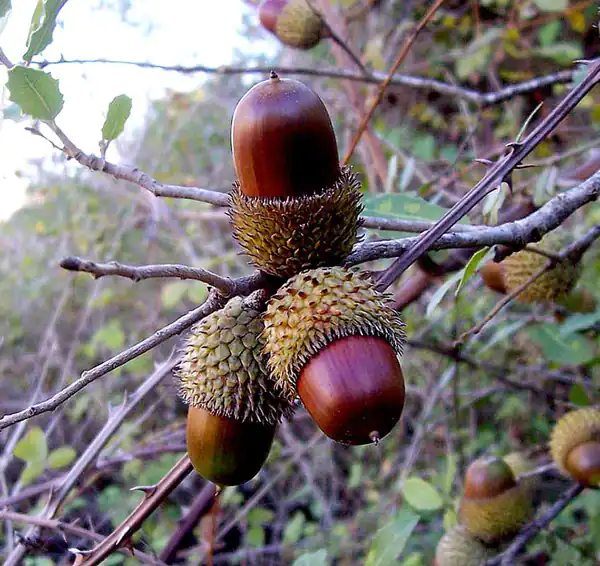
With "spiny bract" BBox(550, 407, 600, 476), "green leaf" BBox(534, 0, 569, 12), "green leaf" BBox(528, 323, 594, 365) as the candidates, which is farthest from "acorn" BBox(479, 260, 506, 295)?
"green leaf" BBox(534, 0, 569, 12)

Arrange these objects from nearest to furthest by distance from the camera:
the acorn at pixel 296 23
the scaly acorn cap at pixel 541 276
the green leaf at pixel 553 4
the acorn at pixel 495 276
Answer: the scaly acorn cap at pixel 541 276
the acorn at pixel 495 276
the acorn at pixel 296 23
the green leaf at pixel 553 4

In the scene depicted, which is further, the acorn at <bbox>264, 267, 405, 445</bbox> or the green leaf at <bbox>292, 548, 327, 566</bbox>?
the green leaf at <bbox>292, 548, 327, 566</bbox>

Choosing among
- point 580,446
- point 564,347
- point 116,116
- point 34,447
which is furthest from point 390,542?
point 116,116

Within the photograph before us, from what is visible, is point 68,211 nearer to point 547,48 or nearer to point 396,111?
point 396,111

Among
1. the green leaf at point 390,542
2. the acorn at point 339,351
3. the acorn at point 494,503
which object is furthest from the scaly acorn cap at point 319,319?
the acorn at point 494,503

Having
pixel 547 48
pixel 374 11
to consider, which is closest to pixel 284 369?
pixel 547 48

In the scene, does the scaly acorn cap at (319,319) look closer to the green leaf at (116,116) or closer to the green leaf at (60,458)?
the green leaf at (116,116)

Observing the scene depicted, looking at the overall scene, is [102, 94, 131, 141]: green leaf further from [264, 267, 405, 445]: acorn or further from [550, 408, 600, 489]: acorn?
[550, 408, 600, 489]: acorn
